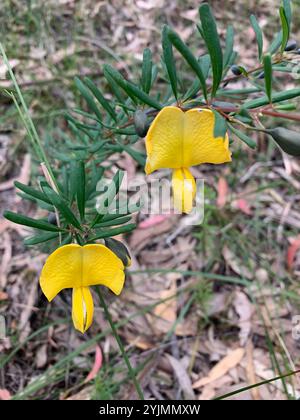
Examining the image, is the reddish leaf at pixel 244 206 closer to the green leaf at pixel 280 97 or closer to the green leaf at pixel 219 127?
the green leaf at pixel 280 97

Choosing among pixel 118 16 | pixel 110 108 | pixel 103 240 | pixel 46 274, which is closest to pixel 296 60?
pixel 110 108

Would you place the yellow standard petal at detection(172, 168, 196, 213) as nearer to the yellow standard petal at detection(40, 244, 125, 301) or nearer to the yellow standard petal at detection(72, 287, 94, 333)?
the yellow standard petal at detection(40, 244, 125, 301)

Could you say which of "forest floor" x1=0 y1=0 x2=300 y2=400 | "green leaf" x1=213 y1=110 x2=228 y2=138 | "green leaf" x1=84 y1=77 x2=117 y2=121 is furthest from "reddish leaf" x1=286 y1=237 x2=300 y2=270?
"green leaf" x1=213 y1=110 x2=228 y2=138

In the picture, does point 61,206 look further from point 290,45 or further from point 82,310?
point 290,45

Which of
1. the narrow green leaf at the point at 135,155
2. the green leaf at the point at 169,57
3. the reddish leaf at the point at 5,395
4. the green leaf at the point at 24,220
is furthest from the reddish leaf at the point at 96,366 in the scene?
the green leaf at the point at 169,57

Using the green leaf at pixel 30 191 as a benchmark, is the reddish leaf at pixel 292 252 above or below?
below

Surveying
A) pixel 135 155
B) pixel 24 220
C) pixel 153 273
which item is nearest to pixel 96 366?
pixel 153 273

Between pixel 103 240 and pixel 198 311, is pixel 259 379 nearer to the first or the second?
pixel 198 311
